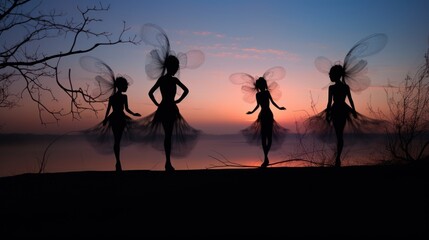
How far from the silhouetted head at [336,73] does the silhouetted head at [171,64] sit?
3.60 metres

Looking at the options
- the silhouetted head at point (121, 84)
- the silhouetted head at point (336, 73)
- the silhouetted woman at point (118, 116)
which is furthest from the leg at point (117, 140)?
the silhouetted head at point (336, 73)

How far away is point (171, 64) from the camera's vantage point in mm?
8188

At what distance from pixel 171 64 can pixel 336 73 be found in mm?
3817

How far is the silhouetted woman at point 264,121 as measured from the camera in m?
9.33

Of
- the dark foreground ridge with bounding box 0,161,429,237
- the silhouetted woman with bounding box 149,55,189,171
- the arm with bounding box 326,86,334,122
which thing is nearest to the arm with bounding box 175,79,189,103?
the silhouetted woman with bounding box 149,55,189,171

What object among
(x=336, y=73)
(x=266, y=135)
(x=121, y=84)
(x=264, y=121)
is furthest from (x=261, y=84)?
(x=121, y=84)

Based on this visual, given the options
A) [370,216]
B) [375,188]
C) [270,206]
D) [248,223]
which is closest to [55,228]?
[248,223]

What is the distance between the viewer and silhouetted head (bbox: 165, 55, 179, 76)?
26.9 ft

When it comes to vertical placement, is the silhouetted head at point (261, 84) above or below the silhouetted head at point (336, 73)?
below

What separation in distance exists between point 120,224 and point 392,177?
432 centimetres

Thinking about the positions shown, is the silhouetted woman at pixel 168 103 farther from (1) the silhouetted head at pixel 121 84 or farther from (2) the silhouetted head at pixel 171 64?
(1) the silhouetted head at pixel 121 84

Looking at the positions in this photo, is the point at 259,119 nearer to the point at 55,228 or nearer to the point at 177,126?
the point at 177,126

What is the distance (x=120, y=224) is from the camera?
4.03 metres

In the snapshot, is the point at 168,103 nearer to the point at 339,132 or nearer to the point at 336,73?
the point at 339,132
